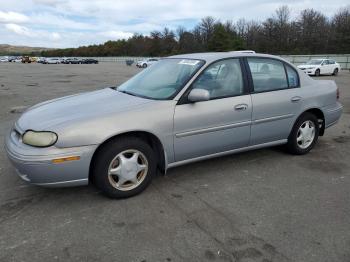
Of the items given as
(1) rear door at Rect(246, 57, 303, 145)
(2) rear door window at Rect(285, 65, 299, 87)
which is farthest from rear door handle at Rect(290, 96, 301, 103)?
(2) rear door window at Rect(285, 65, 299, 87)

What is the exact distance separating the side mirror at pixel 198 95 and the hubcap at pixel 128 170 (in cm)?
86

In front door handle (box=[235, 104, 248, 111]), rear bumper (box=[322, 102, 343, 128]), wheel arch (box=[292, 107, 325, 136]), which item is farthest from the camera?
rear bumper (box=[322, 102, 343, 128])

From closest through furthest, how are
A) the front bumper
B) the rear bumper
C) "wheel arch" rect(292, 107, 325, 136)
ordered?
the front bumper
"wheel arch" rect(292, 107, 325, 136)
the rear bumper

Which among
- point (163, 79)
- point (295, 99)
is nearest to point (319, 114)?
point (295, 99)

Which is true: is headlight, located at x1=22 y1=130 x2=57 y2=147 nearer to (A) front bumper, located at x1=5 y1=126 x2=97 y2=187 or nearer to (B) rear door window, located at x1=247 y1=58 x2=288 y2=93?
(A) front bumper, located at x1=5 y1=126 x2=97 y2=187

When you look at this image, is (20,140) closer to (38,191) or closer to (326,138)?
(38,191)

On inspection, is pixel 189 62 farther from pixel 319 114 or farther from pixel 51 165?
pixel 319 114

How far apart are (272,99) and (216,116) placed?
3.29 feet

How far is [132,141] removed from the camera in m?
3.75

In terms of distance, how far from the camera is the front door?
4.07 meters

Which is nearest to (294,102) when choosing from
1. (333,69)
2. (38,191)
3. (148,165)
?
(148,165)

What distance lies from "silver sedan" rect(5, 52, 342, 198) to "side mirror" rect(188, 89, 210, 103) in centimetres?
1

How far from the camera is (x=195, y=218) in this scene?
135 inches

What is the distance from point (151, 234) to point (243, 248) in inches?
31.9
